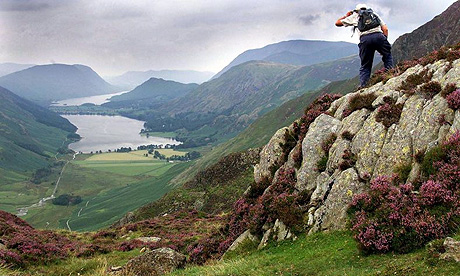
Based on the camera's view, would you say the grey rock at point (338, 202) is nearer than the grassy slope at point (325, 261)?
No

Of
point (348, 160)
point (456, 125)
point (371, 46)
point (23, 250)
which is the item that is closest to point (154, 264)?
point (348, 160)

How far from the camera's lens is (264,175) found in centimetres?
2495

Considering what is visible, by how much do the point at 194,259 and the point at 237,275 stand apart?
32.7 feet

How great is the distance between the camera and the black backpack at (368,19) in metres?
21.4

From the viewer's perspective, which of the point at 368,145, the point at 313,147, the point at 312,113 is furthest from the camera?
the point at 312,113

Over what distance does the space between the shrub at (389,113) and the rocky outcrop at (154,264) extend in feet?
49.9

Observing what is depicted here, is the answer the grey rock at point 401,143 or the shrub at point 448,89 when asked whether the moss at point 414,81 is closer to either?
the grey rock at point 401,143

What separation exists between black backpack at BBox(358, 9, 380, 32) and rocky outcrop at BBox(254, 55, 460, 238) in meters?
3.95

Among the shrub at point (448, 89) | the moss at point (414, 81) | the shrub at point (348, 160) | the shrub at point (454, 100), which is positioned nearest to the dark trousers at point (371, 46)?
the moss at point (414, 81)

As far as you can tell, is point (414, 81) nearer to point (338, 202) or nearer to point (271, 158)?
point (338, 202)

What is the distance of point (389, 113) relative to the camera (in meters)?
17.9

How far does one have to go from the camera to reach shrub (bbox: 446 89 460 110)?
14.6 metres

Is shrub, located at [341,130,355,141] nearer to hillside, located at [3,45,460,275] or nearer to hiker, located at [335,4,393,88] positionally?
hillside, located at [3,45,460,275]

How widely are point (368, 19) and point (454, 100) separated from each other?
30.5ft
